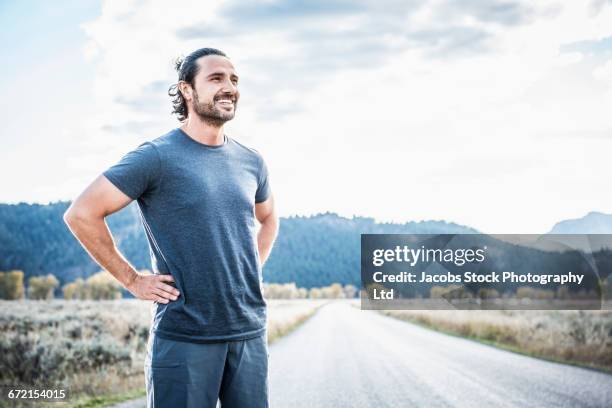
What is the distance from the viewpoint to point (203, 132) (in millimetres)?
2443

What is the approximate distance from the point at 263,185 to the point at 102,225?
738mm

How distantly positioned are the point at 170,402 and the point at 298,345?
10.5m

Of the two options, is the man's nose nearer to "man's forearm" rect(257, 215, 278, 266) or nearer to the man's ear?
the man's ear

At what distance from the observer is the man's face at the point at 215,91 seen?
2.43m

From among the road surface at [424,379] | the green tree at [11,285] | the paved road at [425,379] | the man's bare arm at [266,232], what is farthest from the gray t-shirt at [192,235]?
the green tree at [11,285]

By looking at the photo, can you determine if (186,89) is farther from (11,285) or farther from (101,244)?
(11,285)

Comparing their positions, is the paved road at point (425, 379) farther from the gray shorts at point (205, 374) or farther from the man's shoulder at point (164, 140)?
the man's shoulder at point (164, 140)

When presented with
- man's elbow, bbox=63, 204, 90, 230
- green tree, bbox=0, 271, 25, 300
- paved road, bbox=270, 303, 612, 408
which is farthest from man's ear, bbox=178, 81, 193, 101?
green tree, bbox=0, 271, 25, 300

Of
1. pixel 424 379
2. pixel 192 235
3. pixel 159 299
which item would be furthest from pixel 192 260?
pixel 424 379

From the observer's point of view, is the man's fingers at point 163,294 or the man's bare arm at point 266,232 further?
the man's bare arm at point 266,232

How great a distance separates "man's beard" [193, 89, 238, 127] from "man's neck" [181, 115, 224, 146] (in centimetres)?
2

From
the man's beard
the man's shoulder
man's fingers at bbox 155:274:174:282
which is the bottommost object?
man's fingers at bbox 155:274:174:282

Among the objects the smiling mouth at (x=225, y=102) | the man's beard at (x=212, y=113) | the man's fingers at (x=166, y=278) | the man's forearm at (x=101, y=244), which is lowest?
the man's fingers at (x=166, y=278)

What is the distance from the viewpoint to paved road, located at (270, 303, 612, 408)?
620 cm
